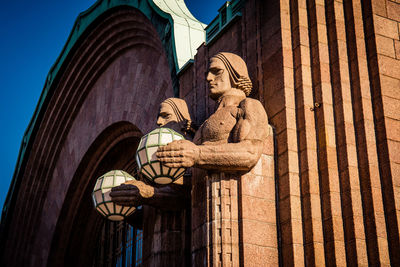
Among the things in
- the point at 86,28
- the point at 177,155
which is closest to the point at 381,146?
the point at 177,155

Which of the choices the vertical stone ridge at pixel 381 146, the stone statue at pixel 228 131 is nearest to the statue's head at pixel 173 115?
the stone statue at pixel 228 131

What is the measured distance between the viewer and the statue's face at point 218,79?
935cm

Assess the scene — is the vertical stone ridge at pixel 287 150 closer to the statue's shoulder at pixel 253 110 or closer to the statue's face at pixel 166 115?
the statue's shoulder at pixel 253 110

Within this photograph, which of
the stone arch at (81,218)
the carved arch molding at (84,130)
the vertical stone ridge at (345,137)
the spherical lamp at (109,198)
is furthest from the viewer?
the stone arch at (81,218)

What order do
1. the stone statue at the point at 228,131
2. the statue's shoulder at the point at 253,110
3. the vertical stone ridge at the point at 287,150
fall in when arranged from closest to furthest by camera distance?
the stone statue at the point at 228,131 → the vertical stone ridge at the point at 287,150 → the statue's shoulder at the point at 253,110

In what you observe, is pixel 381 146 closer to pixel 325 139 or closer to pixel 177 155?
pixel 325 139

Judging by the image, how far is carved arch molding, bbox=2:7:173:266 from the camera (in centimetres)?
1502

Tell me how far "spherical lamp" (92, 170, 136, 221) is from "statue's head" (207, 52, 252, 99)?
79.3 inches

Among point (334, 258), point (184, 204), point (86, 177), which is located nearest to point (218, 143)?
point (184, 204)

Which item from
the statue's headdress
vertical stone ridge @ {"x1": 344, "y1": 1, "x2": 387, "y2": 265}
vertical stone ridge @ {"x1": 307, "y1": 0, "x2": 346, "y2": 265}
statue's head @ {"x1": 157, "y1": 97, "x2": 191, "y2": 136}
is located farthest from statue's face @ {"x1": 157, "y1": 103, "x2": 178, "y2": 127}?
vertical stone ridge @ {"x1": 344, "y1": 1, "x2": 387, "y2": 265}

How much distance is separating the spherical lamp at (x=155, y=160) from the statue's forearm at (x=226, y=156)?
428mm

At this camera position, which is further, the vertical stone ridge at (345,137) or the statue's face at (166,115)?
the statue's face at (166,115)

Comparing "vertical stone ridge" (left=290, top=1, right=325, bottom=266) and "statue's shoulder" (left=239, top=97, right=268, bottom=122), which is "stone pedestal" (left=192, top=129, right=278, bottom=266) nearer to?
"vertical stone ridge" (left=290, top=1, right=325, bottom=266)

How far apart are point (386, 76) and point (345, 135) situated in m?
1.20
